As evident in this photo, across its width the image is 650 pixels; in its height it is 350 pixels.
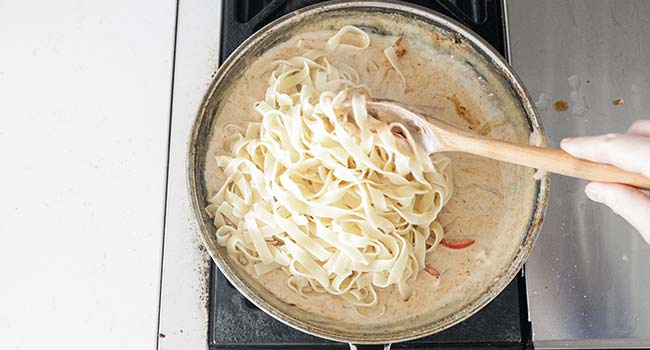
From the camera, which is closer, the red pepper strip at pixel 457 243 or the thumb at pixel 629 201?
the thumb at pixel 629 201

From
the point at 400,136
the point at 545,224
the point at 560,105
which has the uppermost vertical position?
the point at 560,105

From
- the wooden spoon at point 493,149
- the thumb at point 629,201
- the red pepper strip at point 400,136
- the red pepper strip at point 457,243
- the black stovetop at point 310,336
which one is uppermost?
the red pepper strip at point 400,136

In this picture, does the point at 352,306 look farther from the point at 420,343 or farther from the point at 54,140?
the point at 54,140

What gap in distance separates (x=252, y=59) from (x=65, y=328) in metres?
0.83

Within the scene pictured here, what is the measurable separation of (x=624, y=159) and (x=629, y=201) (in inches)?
3.2

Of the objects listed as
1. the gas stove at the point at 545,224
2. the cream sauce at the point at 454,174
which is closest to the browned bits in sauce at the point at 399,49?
the cream sauce at the point at 454,174

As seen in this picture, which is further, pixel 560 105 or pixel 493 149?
pixel 560 105

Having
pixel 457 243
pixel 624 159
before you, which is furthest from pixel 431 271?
pixel 624 159

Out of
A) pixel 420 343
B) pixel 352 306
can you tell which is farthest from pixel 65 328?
pixel 420 343

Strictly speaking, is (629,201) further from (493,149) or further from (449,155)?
(449,155)

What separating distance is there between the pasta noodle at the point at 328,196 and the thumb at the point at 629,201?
398 millimetres

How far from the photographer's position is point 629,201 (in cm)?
126

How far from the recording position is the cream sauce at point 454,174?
1.65 m

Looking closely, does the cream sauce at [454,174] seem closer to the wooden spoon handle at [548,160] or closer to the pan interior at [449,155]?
the pan interior at [449,155]
